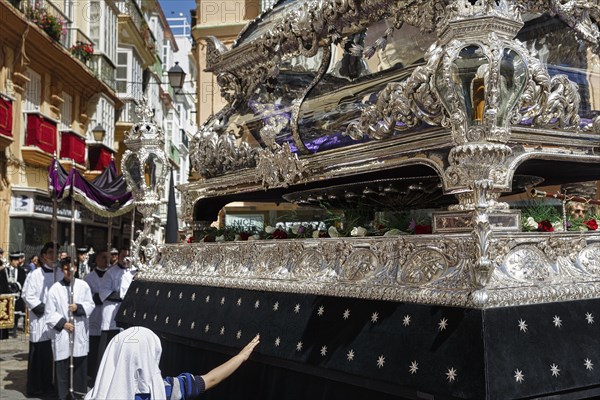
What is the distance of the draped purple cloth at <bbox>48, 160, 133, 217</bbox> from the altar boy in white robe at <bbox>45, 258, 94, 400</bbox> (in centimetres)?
94

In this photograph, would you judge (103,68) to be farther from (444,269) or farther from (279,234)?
(444,269)

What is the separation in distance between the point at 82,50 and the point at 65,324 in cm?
1483

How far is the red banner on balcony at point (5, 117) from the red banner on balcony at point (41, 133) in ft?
3.42

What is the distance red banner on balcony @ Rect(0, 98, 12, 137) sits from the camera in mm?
14812

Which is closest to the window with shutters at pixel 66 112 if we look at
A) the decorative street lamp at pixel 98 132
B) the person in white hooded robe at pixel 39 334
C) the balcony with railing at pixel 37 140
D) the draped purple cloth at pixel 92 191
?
the decorative street lamp at pixel 98 132

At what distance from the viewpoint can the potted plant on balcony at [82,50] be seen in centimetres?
1988

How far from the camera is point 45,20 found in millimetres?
17281

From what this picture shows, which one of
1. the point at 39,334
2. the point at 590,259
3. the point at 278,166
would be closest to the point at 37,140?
the point at 39,334

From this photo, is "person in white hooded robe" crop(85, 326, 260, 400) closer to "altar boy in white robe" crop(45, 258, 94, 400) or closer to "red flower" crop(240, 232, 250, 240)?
"red flower" crop(240, 232, 250, 240)

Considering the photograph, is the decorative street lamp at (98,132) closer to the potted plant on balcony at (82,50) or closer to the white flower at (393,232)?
the potted plant on balcony at (82,50)

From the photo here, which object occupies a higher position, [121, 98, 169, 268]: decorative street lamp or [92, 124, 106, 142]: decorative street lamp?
[92, 124, 106, 142]: decorative street lamp

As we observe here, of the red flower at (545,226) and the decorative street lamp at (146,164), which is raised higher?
the decorative street lamp at (146,164)

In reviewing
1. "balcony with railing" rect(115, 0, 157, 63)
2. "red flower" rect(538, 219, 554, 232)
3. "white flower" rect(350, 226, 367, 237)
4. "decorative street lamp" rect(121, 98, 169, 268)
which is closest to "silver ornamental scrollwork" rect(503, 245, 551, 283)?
"red flower" rect(538, 219, 554, 232)

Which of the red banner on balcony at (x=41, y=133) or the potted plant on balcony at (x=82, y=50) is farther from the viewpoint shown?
the potted plant on balcony at (x=82, y=50)
